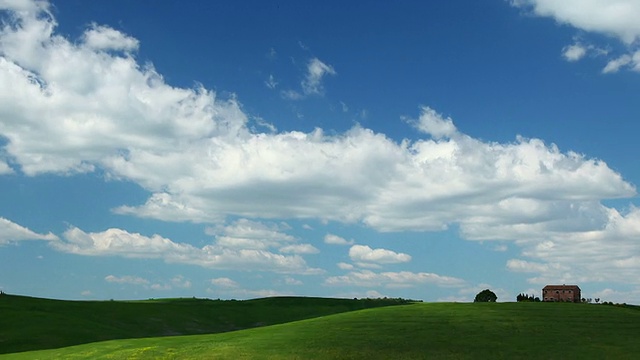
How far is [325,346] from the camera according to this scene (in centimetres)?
5747

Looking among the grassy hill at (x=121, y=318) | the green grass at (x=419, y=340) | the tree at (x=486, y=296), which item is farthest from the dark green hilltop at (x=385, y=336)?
the tree at (x=486, y=296)

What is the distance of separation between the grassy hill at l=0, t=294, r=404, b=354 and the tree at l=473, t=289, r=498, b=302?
3059 centimetres

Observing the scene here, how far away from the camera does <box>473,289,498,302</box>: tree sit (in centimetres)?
15662

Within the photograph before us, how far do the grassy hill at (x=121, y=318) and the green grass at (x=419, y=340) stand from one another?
67.8 feet

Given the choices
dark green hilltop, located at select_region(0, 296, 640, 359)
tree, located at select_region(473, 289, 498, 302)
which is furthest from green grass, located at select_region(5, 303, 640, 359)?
tree, located at select_region(473, 289, 498, 302)

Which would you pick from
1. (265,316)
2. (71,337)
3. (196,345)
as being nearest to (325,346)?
(196,345)

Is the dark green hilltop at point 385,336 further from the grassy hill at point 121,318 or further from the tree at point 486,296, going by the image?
the tree at point 486,296

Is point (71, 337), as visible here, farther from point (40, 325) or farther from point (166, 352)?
point (166, 352)

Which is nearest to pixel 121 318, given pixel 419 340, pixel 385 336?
pixel 385 336

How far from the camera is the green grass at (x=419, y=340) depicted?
54.6 m

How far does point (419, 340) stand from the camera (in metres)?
59.6

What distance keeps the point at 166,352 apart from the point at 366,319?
24.6 metres

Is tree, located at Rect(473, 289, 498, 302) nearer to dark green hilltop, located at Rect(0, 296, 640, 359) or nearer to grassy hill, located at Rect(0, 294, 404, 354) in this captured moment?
grassy hill, located at Rect(0, 294, 404, 354)

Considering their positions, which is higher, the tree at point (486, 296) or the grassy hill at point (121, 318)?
the tree at point (486, 296)
